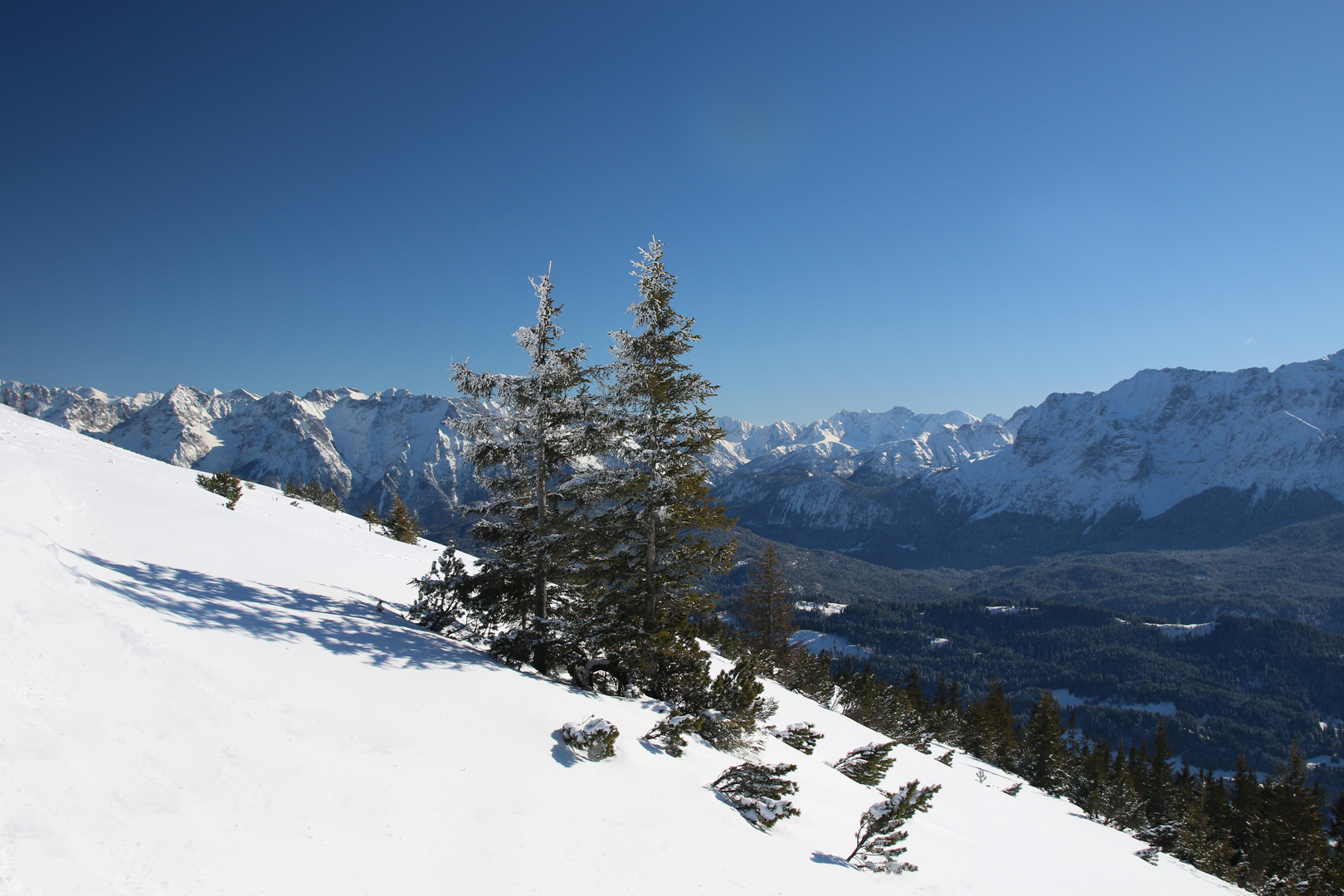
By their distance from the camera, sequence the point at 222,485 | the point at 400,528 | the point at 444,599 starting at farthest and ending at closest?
the point at 400,528
the point at 222,485
the point at 444,599


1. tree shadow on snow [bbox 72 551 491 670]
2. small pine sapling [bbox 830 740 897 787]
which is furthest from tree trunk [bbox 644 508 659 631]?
small pine sapling [bbox 830 740 897 787]

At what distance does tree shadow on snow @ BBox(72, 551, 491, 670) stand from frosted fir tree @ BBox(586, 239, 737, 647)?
475 centimetres

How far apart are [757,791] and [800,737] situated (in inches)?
254

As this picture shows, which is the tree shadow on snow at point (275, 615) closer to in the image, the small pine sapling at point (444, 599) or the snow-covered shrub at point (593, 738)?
the small pine sapling at point (444, 599)

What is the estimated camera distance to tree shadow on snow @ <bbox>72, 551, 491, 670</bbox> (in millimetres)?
10297

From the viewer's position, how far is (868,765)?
1652 cm

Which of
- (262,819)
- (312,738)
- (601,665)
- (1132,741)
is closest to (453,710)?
(312,738)

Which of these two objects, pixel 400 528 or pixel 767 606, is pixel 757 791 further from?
pixel 400 528

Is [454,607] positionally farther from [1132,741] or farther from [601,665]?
[1132,741]

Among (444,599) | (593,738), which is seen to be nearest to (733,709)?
(593,738)

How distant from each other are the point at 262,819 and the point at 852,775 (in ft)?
53.3

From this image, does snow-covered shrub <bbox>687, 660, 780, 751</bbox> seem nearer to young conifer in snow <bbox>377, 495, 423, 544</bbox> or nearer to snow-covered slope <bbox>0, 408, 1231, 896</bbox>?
snow-covered slope <bbox>0, 408, 1231, 896</bbox>

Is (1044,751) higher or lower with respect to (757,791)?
lower

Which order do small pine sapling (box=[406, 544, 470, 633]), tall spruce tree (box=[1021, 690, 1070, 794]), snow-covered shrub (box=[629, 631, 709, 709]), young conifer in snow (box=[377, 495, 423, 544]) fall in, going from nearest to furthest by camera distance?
1. snow-covered shrub (box=[629, 631, 709, 709])
2. small pine sapling (box=[406, 544, 470, 633])
3. young conifer in snow (box=[377, 495, 423, 544])
4. tall spruce tree (box=[1021, 690, 1070, 794])
